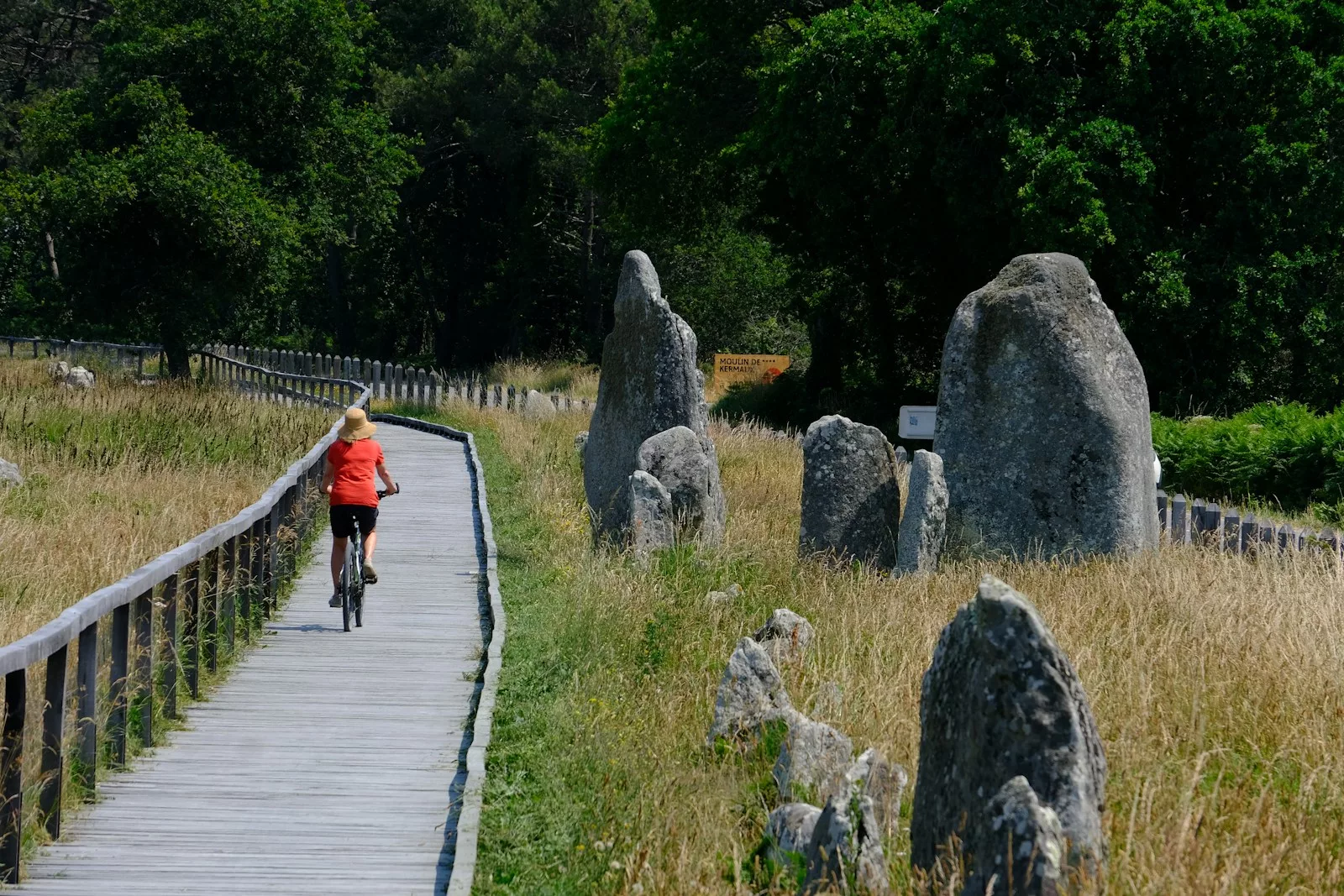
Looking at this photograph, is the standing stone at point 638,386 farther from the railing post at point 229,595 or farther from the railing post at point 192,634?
the railing post at point 192,634

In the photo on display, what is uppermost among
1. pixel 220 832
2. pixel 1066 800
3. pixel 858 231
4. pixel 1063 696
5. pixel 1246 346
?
pixel 858 231

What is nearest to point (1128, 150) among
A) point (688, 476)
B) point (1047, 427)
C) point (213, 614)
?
point (1047, 427)

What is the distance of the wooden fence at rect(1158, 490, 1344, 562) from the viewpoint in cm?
1161

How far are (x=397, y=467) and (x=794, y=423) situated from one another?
11607 millimetres

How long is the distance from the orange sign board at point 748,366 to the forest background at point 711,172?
Result: 24.4 inches

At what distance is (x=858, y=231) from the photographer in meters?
29.0

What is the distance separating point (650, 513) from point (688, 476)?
0.84m

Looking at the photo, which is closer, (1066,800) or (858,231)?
(1066,800)

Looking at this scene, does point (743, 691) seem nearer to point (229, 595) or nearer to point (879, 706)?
point (879, 706)

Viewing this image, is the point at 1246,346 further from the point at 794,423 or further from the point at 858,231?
the point at 794,423

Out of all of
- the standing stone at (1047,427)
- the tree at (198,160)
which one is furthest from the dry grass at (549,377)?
the standing stone at (1047,427)

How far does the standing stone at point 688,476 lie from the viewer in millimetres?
13258

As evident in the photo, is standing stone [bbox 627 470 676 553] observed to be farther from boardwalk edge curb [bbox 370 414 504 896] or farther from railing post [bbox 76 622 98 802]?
railing post [bbox 76 622 98 802]

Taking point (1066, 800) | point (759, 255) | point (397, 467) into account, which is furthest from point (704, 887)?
point (759, 255)
